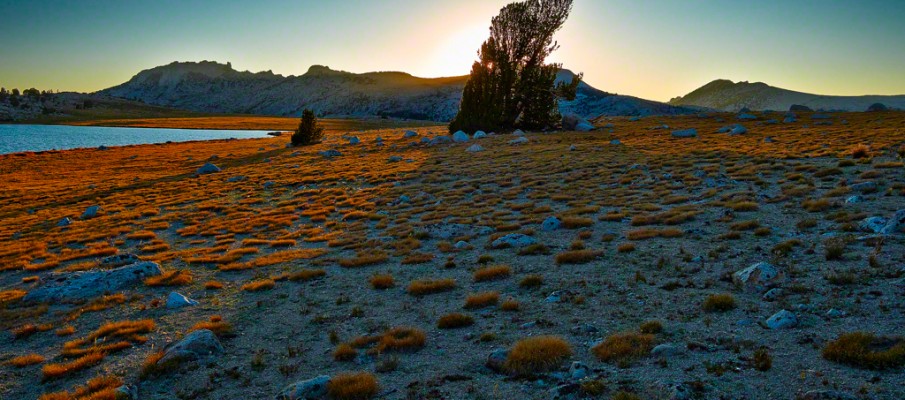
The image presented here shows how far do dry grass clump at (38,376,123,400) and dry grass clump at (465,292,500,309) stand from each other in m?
7.97

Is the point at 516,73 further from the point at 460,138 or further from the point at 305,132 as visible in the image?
the point at 305,132

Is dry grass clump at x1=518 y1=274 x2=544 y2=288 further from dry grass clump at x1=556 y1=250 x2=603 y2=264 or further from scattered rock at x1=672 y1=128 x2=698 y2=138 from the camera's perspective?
scattered rock at x1=672 y1=128 x2=698 y2=138

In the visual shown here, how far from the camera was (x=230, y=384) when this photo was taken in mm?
9977

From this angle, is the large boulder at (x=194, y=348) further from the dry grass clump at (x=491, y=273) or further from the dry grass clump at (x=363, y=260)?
the dry grass clump at (x=491, y=273)

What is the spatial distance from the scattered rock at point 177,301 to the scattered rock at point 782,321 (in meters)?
15.5

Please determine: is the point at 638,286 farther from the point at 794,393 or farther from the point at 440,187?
the point at 440,187

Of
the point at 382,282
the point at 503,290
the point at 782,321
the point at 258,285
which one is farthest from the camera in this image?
the point at 258,285

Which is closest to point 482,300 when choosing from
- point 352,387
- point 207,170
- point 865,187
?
point 352,387

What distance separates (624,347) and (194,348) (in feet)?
30.8

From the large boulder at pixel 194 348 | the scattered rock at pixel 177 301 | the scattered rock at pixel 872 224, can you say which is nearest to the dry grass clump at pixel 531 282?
the large boulder at pixel 194 348

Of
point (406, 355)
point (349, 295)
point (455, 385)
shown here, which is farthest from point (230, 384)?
point (349, 295)

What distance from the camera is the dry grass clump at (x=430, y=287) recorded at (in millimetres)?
15019

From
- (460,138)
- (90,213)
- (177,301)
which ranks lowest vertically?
(90,213)

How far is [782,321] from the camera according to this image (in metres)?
10.0
